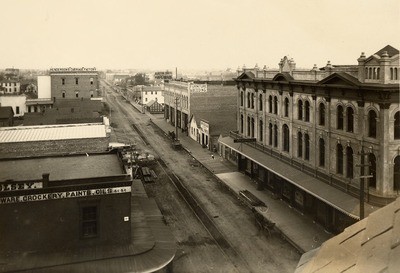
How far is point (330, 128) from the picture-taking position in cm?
2633

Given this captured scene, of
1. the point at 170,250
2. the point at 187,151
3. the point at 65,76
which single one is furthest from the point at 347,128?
the point at 65,76

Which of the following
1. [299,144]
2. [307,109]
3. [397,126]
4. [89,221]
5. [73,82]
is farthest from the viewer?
[73,82]

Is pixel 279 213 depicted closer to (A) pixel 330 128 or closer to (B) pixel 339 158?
(B) pixel 339 158

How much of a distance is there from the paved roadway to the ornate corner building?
408 centimetres

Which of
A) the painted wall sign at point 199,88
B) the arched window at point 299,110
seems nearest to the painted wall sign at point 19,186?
the arched window at point 299,110

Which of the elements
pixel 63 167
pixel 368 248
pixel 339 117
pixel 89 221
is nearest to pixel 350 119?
pixel 339 117

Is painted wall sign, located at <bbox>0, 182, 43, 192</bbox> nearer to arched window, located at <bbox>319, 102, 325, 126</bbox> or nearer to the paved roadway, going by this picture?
the paved roadway

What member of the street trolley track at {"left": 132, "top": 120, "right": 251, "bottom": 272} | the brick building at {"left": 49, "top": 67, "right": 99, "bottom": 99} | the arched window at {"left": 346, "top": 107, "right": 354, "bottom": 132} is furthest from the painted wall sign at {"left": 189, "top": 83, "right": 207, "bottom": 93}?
the arched window at {"left": 346, "top": 107, "right": 354, "bottom": 132}

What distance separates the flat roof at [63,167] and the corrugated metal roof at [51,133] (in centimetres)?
816

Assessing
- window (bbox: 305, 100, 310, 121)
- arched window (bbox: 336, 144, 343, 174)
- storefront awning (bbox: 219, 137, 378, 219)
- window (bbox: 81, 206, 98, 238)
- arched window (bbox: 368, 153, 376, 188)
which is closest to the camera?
window (bbox: 81, 206, 98, 238)

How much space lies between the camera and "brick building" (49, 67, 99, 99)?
80062 mm

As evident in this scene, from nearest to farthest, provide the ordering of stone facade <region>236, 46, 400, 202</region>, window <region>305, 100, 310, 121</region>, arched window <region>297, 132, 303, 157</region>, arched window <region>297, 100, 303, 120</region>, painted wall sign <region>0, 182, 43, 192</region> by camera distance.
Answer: painted wall sign <region>0, 182, 43, 192</region>
stone facade <region>236, 46, 400, 202</region>
window <region>305, 100, 310, 121</region>
arched window <region>297, 100, 303, 120</region>
arched window <region>297, 132, 303, 157</region>

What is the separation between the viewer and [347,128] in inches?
971

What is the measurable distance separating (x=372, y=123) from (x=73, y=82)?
2728 inches
